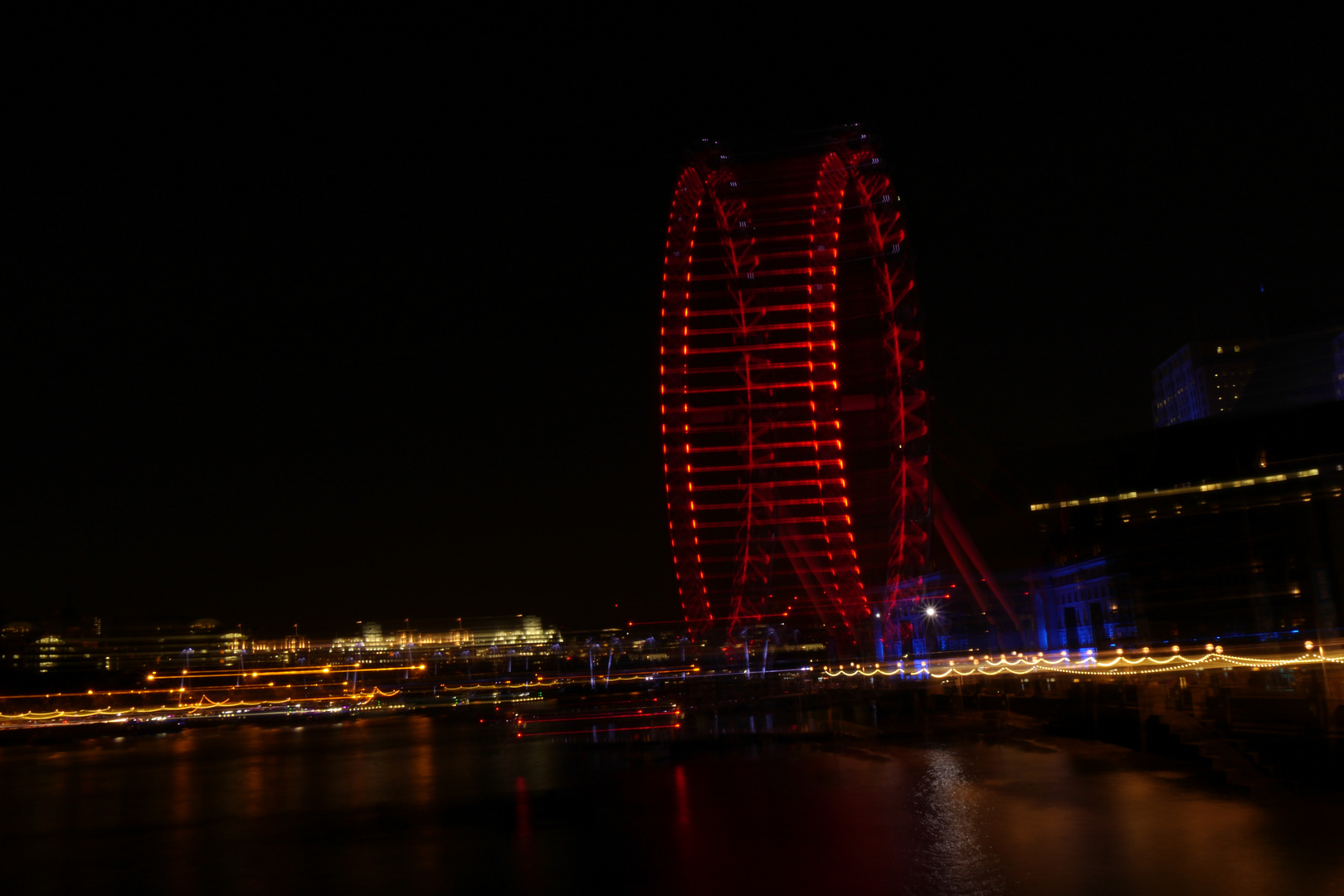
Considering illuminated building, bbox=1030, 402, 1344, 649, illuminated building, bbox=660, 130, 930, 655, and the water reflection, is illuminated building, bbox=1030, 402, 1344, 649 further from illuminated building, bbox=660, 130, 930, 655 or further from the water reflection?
the water reflection

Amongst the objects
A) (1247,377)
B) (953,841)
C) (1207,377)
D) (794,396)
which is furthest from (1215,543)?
(1207,377)

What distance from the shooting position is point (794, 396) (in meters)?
33.5

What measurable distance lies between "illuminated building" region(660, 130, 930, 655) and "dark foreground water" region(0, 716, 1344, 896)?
11.1 m

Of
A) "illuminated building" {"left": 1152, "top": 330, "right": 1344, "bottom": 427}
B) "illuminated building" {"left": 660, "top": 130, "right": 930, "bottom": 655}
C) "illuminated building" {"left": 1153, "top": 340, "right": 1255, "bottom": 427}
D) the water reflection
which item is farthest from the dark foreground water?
"illuminated building" {"left": 1153, "top": 340, "right": 1255, "bottom": 427}

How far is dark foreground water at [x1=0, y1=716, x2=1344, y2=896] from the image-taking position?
10.1m

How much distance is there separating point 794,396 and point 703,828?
70.8 feet

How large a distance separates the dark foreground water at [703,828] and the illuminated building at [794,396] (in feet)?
36.4

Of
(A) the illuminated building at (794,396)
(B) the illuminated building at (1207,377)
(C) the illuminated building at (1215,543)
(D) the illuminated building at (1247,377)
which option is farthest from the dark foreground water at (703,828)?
(B) the illuminated building at (1207,377)

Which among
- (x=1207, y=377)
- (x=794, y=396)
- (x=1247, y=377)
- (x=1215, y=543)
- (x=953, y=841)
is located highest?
(x=1207, y=377)

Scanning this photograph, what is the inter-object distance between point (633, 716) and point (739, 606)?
4.61 m

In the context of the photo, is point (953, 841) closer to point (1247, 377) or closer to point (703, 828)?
point (703, 828)

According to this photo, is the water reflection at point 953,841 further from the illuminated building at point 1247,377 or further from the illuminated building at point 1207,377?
the illuminated building at point 1207,377

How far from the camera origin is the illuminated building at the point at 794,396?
3309 cm

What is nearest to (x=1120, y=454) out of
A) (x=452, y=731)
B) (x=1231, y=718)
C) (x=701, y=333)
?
(x=701, y=333)
